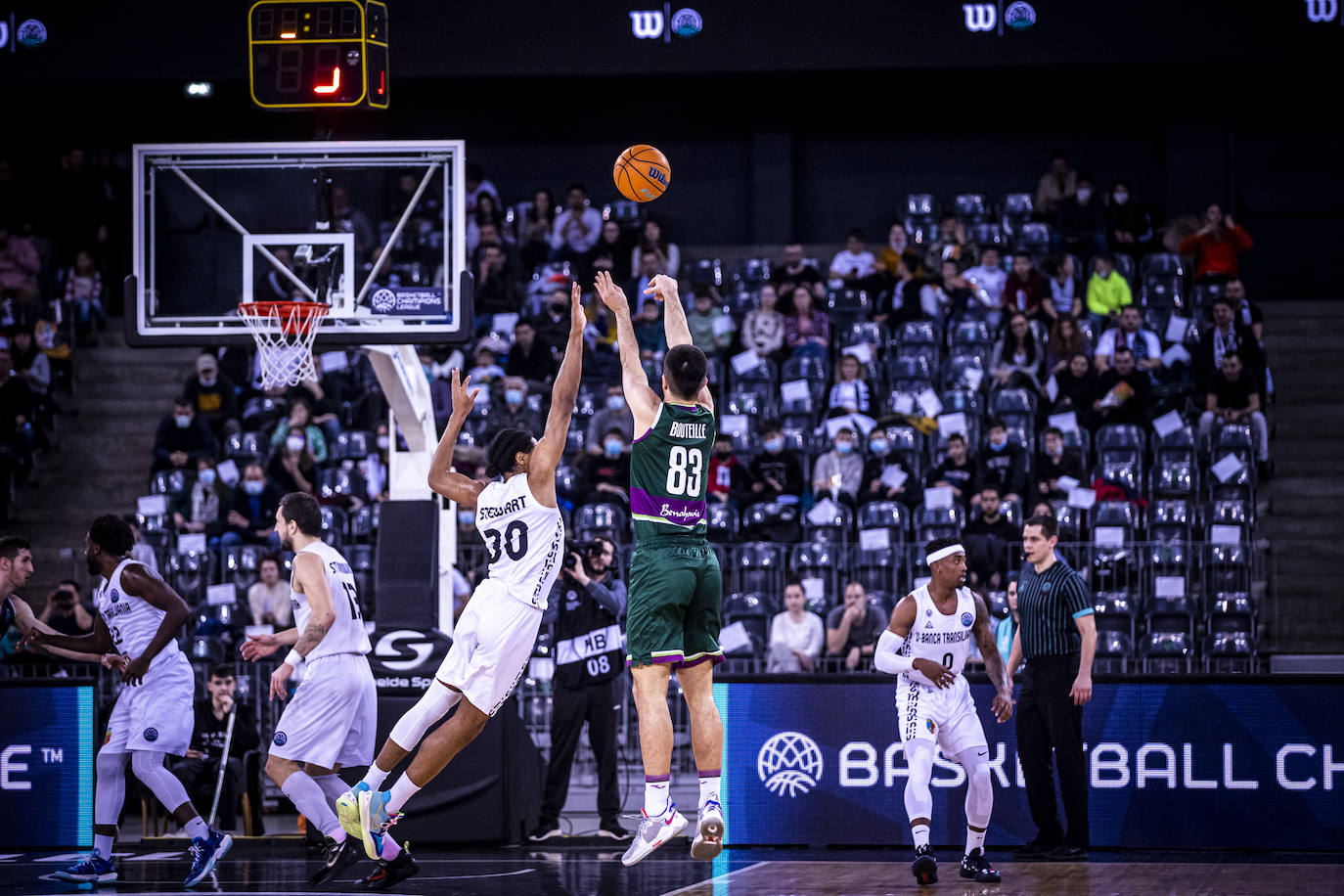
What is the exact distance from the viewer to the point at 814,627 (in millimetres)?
15898

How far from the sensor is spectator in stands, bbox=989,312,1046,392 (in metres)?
19.7

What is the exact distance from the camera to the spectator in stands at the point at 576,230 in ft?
76.5

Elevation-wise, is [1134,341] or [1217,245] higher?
[1217,245]

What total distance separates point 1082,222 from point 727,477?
7216 millimetres

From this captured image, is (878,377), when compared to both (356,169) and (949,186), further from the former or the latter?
(356,169)

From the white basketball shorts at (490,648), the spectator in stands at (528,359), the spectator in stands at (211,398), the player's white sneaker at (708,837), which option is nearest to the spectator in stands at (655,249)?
the spectator in stands at (528,359)

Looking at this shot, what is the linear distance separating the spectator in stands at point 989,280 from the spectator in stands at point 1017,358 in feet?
4.16

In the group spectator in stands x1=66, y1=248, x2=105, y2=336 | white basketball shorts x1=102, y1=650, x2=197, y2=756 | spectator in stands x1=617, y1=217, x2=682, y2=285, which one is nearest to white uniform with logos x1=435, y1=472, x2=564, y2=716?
white basketball shorts x1=102, y1=650, x2=197, y2=756

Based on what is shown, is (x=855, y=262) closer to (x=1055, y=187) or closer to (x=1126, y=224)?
(x=1055, y=187)

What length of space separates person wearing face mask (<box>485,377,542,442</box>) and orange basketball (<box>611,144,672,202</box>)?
30.4 feet

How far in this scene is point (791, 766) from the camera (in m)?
12.8

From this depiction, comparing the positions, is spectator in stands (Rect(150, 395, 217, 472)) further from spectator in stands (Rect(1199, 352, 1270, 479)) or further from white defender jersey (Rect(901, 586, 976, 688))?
spectator in stands (Rect(1199, 352, 1270, 479))

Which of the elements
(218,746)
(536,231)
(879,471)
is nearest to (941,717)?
(218,746)

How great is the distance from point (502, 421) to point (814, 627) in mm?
5176
